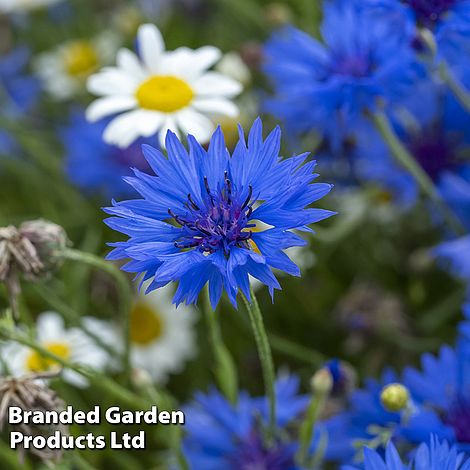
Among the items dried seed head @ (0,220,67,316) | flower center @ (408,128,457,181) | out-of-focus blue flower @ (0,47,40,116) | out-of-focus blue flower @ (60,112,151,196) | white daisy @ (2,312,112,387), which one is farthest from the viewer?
out-of-focus blue flower @ (0,47,40,116)

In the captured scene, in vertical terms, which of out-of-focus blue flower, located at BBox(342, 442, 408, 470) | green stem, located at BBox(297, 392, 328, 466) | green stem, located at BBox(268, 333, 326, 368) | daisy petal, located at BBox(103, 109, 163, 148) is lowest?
out-of-focus blue flower, located at BBox(342, 442, 408, 470)

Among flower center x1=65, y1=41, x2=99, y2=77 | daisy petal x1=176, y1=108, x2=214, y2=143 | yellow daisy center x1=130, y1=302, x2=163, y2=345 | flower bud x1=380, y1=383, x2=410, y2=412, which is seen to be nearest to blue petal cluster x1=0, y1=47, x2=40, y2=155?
flower center x1=65, y1=41, x2=99, y2=77

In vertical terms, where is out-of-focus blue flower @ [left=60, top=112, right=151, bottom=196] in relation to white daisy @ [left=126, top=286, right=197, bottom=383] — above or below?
above

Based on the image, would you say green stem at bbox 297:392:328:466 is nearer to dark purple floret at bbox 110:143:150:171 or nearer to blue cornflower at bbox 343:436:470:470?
blue cornflower at bbox 343:436:470:470

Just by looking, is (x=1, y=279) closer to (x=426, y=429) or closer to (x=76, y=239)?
(x=426, y=429)

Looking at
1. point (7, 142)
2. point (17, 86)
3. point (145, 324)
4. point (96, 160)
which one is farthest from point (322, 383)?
point (17, 86)

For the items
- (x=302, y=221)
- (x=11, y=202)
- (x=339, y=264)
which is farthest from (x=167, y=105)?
(x=11, y=202)

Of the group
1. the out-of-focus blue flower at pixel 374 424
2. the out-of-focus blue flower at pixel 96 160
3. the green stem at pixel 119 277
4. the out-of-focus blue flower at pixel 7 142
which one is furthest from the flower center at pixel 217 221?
the out-of-focus blue flower at pixel 7 142
